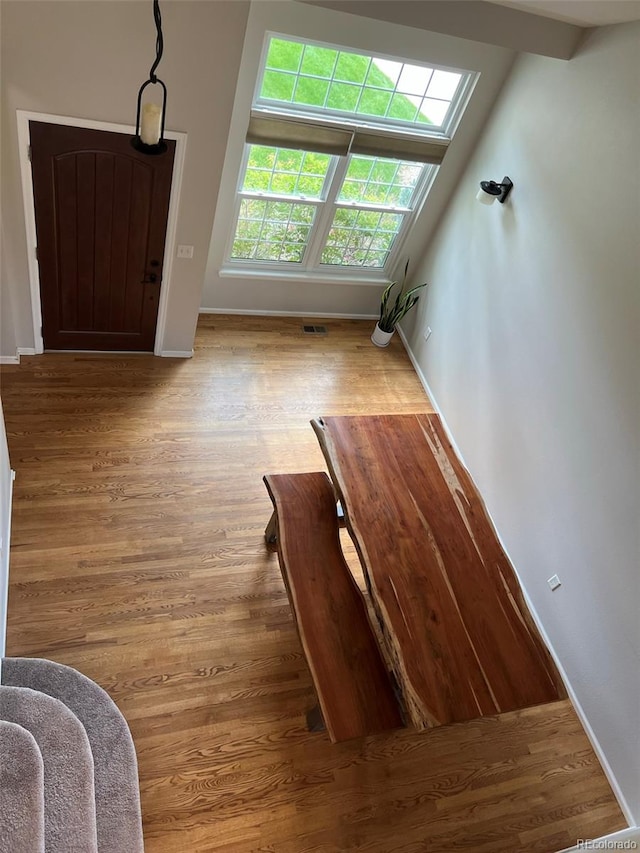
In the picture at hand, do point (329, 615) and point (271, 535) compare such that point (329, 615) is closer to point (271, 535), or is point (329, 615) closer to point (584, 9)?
point (271, 535)

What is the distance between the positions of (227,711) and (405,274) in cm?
448

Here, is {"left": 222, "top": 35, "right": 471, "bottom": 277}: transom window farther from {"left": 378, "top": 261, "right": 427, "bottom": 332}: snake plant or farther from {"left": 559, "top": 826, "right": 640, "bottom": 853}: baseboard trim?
{"left": 559, "top": 826, "right": 640, "bottom": 853}: baseboard trim

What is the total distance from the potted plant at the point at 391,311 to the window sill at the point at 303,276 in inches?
7.0

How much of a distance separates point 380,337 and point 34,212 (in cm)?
327

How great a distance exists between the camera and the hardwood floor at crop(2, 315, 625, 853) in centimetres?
313

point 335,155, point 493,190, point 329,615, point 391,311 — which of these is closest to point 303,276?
point 391,311

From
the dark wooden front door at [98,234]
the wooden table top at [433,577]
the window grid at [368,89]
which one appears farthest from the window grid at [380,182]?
the wooden table top at [433,577]

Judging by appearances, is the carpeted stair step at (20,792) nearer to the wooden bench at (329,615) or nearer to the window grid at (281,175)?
the wooden bench at (329,615)

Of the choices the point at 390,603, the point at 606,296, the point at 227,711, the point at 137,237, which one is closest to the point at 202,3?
the point at 137,237

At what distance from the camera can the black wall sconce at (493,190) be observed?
4.68 metres

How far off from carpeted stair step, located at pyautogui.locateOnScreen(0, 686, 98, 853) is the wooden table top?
1443 mm

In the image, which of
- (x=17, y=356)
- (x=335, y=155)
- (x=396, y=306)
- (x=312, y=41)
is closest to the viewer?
(x=312, y=41)

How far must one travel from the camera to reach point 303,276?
5.96 m

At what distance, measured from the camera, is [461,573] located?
3.31 m
